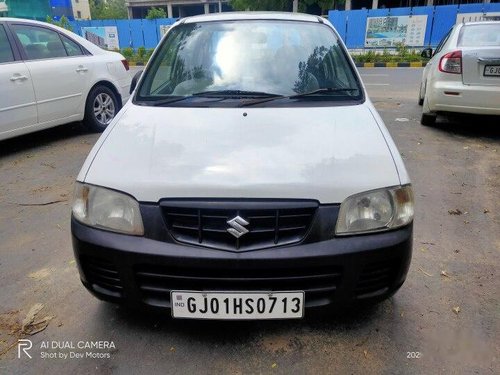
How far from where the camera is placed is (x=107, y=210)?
6.55 ft

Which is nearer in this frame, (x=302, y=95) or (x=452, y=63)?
(x=302, y=95)

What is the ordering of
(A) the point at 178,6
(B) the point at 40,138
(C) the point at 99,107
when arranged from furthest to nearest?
(A) the point at 178,6, (C) the point at 99,107, (B) the point at 40,138

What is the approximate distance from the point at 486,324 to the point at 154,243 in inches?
70.8

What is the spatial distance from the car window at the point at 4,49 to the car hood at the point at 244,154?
3.24 metres

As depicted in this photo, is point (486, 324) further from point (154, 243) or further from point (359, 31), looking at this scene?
point (359, 31)

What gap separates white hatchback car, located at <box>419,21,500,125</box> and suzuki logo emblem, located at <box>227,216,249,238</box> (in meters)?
4.81

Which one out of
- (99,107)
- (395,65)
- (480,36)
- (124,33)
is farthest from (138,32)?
(480,36)

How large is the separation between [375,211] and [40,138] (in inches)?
217

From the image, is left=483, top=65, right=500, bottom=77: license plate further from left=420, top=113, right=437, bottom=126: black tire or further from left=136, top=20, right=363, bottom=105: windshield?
left=136, top=20, right=363, bottom=105: windshield

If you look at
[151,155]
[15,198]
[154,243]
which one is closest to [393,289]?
[154,243]

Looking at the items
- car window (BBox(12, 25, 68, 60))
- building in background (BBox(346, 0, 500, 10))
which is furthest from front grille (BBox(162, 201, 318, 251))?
building in background (BBox(346, 0, 500, 10))

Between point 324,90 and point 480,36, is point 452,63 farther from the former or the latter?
point 324,90

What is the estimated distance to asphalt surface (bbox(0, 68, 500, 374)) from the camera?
2059 millimetres

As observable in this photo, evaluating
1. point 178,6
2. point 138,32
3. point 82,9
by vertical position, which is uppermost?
point 178,6
